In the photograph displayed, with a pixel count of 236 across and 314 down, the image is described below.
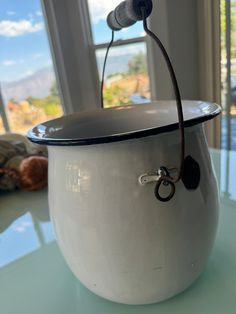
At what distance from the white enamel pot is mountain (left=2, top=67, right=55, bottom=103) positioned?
64.6 inches

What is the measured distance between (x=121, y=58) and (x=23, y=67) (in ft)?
2.06

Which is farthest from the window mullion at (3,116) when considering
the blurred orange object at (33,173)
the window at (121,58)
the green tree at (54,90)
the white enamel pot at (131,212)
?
the white enamel pot at (131,212)

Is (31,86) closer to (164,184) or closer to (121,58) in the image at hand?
(121,58)

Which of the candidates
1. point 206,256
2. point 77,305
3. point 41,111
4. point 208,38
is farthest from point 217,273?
point 41,111

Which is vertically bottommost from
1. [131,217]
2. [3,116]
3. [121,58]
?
[3,116]

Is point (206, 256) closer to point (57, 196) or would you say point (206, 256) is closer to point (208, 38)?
point (57, 196)

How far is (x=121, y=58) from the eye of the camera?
1.84 m

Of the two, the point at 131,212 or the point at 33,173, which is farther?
the point at 33,173

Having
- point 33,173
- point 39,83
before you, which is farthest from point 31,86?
point 33,173

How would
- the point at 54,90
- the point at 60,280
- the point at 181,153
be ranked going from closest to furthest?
the point at 181,153
the point at 60,280
the point at 54,90

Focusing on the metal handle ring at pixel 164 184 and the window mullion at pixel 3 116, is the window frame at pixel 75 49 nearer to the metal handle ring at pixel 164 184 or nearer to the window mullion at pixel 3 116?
the window mullion at pixel 3 116

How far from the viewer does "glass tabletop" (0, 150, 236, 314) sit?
0.31 metres

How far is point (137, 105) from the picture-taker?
447mm

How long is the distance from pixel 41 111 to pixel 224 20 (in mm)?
1236
